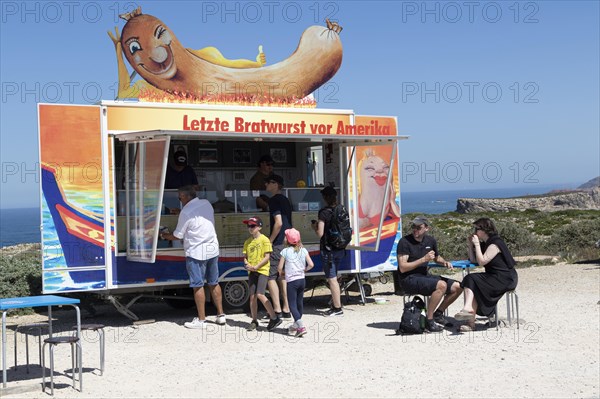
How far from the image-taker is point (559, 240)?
25.0 m

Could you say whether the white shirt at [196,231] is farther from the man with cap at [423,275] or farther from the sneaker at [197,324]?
the man with cap at [423,275]

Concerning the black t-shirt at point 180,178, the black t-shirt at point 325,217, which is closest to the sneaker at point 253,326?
the black t-shirt at point 325,217

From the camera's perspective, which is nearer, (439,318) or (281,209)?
(439,318)

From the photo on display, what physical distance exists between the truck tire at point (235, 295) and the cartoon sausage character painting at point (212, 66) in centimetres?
265

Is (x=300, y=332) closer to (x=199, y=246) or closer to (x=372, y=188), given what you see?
(x=199, y=246)

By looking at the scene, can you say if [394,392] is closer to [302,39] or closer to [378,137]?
[378,137]

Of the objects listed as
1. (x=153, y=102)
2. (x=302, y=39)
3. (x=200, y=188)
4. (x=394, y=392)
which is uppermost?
(x=302, y=39)

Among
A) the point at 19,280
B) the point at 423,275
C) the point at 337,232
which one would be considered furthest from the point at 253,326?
the point at 19,280

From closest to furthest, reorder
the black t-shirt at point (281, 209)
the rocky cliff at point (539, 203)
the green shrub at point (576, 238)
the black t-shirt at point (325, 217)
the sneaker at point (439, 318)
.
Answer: the sneaker at point (439, 318)
the black t-shirt at point (281, 209)
the black t-shirt at point (325, 217)
the green shrub at point (576, 238)
the rocky cliff at point (539, 203)

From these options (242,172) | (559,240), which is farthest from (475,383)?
(559,240)

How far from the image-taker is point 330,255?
11.9 meters

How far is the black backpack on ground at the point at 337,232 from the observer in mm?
11914

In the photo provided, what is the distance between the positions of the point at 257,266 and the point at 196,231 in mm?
940

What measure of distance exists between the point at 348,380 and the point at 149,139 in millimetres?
4503
